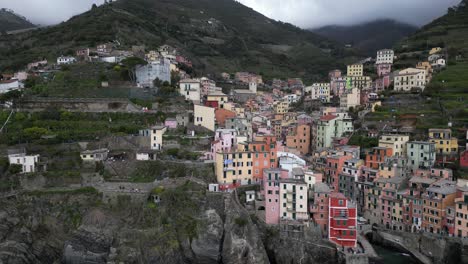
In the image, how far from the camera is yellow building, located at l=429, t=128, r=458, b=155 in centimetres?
3578

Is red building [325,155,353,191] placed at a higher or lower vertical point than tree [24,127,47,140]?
lower

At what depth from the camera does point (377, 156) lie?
36062 mm

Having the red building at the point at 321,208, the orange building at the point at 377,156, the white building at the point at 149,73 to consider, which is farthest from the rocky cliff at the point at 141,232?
the white building at the point at 149,73

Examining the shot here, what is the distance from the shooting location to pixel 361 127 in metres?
44.6

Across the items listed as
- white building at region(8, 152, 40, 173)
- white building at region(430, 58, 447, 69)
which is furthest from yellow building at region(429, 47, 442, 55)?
Answer: white building at region(8, 152, 40, 173)

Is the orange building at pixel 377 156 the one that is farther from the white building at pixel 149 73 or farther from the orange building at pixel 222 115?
the white building at pixel 149 73

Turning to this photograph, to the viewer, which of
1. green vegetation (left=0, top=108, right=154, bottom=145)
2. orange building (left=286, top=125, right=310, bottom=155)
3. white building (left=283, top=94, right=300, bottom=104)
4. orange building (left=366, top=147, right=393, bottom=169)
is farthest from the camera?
white building (left=283, top=94, right=300, bottom=104)

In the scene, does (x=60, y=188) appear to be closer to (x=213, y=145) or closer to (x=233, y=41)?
(x=213, y=145)

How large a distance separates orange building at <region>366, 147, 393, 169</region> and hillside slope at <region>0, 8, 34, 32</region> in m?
118

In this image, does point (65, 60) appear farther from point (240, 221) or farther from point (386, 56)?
point (386, 56)

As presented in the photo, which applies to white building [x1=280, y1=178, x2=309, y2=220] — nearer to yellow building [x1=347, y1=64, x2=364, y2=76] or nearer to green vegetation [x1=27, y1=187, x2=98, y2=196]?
green vegetation [x1=27, y1=187, x2=98, y2=196]

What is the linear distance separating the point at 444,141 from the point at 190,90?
27.9 m

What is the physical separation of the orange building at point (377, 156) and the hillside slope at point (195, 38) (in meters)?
43.6

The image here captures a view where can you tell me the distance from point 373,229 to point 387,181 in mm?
4133
